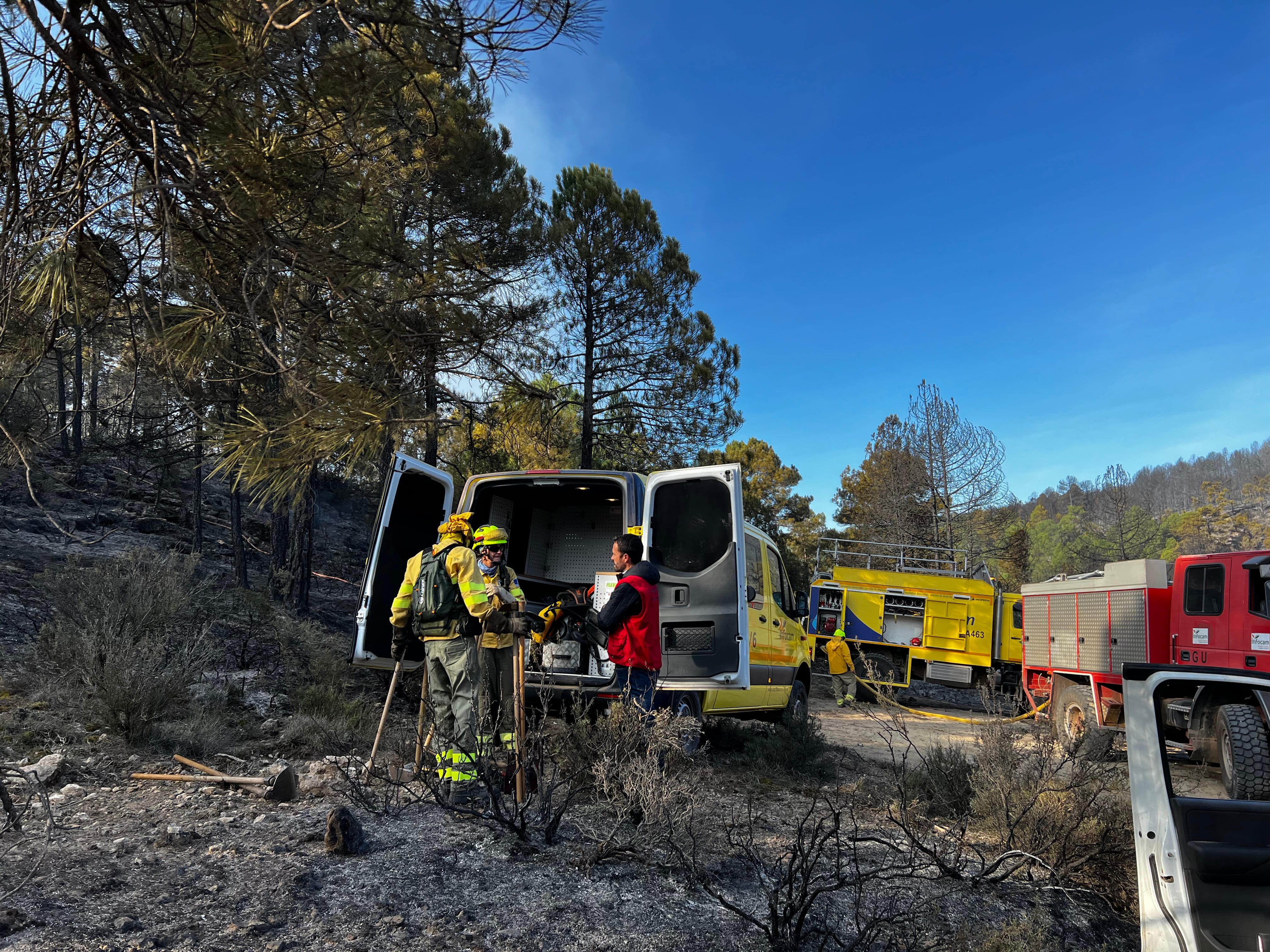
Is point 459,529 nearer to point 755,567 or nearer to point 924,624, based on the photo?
point 755,567

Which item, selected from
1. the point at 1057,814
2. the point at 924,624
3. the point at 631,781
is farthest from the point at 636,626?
the point at 924,624

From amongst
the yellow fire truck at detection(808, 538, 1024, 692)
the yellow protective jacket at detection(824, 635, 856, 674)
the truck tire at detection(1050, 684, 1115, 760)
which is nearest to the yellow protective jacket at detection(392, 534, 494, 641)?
the truck tire at detection(1050, 684, 1115, 760)

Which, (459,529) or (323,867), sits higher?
(459,529)

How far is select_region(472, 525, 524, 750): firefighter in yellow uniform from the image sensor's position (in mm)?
4734

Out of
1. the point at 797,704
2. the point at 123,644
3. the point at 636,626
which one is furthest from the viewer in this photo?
the point at 797,704

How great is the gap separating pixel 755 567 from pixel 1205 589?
16.1ft

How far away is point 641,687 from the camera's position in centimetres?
489

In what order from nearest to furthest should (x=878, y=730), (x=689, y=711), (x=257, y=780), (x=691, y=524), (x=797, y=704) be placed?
(x=257, y=780), (x=689, y=711), (x=691, y=524), (x=797, y=704), (x=878, y=730)

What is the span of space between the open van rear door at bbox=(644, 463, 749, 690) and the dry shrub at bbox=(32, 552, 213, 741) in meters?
3.63

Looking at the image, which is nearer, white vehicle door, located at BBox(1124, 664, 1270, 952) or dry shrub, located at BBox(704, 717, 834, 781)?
white vehicle door, located at BBox(1124, 664, 1270, 952)

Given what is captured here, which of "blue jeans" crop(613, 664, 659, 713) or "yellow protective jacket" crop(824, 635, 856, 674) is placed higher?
"blue jeans" crop(613, 664, 659, 713)

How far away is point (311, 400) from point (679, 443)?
11.6m

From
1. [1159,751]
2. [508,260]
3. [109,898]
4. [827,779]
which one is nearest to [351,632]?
[508,260]

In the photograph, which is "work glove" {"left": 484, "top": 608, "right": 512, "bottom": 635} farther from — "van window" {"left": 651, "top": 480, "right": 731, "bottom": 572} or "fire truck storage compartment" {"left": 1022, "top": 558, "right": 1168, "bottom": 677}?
"fire truck storage compartment" {"left": 1022, "top": 558, "right": 1168, "bottom": 677}
